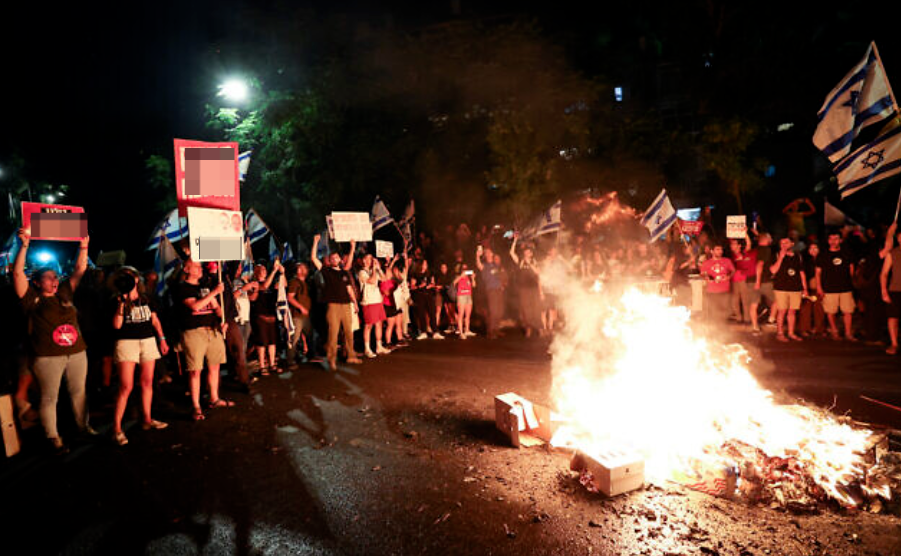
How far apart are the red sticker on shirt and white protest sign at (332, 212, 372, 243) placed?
488 centimetres

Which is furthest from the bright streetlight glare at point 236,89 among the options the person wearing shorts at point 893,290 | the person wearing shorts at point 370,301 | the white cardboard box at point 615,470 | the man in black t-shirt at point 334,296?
the person wearing shorts at point 893,290

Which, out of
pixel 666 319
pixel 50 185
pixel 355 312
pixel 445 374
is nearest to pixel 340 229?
pixel 355 312

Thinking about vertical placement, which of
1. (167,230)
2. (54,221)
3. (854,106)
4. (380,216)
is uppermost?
(854,106)

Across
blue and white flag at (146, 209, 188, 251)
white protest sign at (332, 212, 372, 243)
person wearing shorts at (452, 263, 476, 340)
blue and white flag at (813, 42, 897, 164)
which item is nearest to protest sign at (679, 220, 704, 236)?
person wearing shorts at (452, 263, 476, 340)

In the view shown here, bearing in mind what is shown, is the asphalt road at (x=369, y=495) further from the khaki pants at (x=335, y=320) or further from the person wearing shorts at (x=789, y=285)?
the person wearing shorts at (x=789, y=285)

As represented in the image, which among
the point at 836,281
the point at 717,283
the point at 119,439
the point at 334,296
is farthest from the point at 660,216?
the point at 119,439

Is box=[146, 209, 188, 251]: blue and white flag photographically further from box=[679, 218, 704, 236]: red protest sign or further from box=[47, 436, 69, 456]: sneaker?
box=[679, 218, 704, 236]: red protest sign

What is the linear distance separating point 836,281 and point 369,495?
1065 cm

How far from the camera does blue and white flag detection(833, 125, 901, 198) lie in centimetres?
684

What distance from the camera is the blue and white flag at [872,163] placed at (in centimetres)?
684

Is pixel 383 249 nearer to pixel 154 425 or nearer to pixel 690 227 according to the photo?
pixel 154 425

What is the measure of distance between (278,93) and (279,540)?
591 inches

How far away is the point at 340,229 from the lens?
1018 cm

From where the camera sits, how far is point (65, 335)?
5.89 meters
